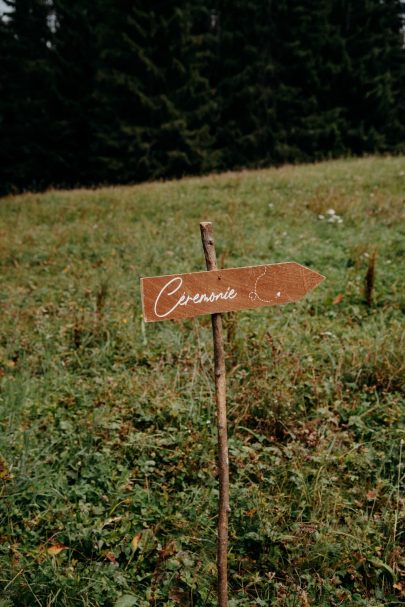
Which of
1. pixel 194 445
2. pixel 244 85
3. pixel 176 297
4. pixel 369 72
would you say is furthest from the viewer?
pixel 369 72

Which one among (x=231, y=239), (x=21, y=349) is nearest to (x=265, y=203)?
A: (x=231, y=239)

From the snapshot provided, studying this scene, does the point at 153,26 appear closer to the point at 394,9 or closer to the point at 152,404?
the point at 394,9

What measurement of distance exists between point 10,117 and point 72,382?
23.2 meters

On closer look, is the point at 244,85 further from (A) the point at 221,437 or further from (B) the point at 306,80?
(A) the point at 221,437

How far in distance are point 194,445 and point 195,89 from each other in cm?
2008

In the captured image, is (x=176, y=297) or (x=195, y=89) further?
(x=195, y=89)

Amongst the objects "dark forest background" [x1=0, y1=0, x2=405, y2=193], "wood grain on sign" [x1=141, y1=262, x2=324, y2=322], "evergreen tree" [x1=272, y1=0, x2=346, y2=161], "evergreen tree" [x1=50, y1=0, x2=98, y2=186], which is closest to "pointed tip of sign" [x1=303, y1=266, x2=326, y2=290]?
"wood grain on sign" [x1=141, y1=262, x2=324, y2=322]

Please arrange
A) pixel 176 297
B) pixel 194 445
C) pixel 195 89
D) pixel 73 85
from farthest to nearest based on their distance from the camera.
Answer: pixel 73 85 < pixel 195 89 < pixel 194 445 < pixel 176 297

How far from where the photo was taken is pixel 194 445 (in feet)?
9.18

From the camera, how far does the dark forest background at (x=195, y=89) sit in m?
19.2

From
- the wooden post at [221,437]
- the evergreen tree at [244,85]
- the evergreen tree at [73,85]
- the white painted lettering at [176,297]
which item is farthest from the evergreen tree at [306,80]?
the white painted lettering at [176,297]

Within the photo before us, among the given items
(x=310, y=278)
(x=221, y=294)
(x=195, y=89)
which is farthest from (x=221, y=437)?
(x=195, y=89)

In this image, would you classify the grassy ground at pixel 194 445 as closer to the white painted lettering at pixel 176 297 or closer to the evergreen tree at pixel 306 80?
the white painted lettering at pixel 176 297

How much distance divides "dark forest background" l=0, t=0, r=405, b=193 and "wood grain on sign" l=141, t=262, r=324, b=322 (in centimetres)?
1797
